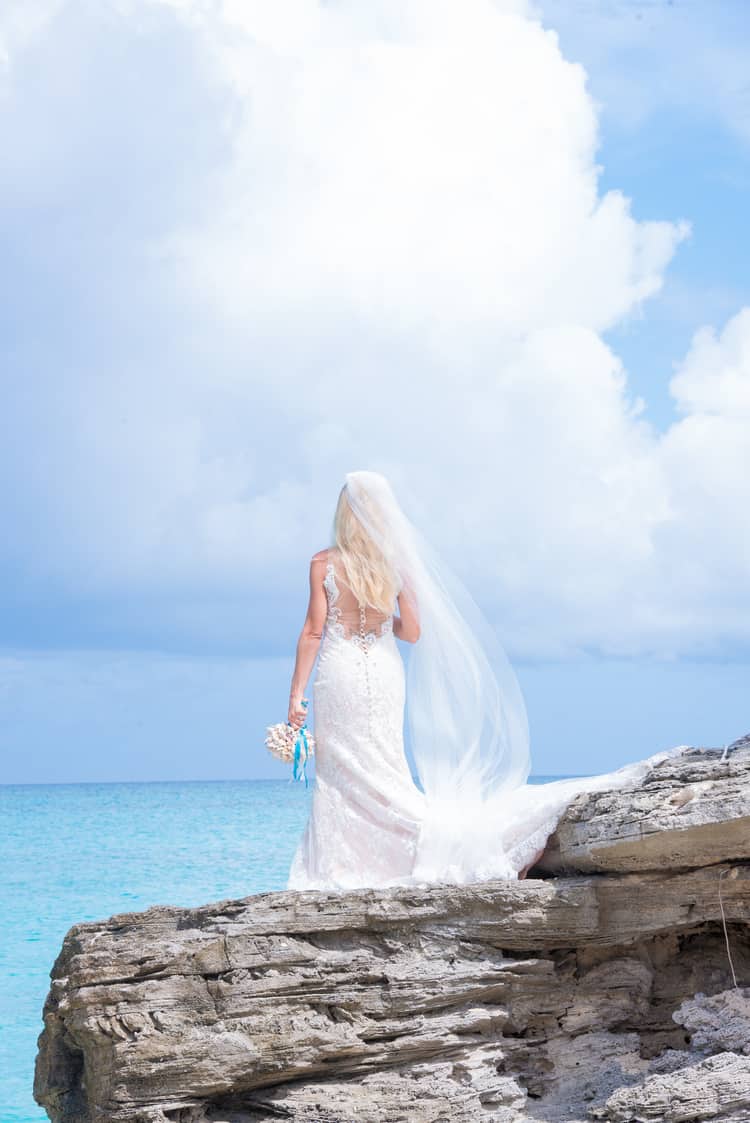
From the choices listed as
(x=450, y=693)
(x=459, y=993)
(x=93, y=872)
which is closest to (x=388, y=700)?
(x=450, y=693)

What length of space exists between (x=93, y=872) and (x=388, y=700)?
22368 mm

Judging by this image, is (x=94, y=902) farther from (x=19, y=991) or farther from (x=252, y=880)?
(x=19, y=991)

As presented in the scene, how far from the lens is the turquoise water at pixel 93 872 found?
16.3 m

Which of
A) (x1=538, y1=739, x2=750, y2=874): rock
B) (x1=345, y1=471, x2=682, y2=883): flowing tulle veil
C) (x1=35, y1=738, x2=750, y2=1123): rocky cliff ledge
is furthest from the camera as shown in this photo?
(x1=345, y1=471, x2=682, y2=883): flowing tulle veil

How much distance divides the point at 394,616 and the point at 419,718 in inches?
29.3

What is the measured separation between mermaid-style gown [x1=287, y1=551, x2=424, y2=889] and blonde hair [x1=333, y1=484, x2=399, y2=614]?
8 cm

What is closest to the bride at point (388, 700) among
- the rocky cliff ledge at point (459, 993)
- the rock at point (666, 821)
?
the rock at point (666, 821)

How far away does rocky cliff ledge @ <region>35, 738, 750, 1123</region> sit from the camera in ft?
19.9

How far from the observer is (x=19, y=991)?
17672mm

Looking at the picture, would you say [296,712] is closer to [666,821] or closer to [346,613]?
[346,613]

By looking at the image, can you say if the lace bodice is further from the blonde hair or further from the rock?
the rock

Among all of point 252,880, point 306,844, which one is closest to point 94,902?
point 252,880

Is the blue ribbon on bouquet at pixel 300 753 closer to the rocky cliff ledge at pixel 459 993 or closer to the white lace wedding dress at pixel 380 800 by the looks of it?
the white lace wedding dress at pixel 380 800

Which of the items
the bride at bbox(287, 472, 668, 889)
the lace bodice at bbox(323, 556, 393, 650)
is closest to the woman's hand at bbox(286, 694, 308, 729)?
the bride at bbox(287, 472, 668, 889)
